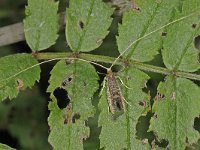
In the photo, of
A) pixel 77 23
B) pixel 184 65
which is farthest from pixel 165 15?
pixel 77 23

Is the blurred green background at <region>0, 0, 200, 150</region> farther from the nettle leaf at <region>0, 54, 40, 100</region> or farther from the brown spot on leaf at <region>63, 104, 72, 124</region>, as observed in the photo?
the brown spot on leaf at <region>63, 104, 72, 124</region>

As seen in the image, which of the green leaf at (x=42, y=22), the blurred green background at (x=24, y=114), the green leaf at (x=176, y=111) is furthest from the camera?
the blurred green background at (x=24, y=114)

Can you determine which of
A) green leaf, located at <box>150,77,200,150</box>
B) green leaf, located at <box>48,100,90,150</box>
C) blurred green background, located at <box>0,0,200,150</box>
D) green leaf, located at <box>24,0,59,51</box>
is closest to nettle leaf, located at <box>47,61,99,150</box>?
green leaf, located at <box>48,100,90,150</box>

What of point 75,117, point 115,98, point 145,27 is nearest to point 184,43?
point 145,27

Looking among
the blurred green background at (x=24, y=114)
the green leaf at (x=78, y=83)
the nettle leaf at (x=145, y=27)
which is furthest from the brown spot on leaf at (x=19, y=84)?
the blurred green background at (x=24, y=114)

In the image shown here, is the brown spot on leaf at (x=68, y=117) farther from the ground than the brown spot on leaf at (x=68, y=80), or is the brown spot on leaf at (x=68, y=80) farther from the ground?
the brown spot on leaf at (x=68, y=80)

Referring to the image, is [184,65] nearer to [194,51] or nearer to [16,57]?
[194,51]

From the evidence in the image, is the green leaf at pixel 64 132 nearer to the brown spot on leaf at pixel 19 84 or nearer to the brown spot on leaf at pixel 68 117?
the brown spot on leaf at pixel 68 117
